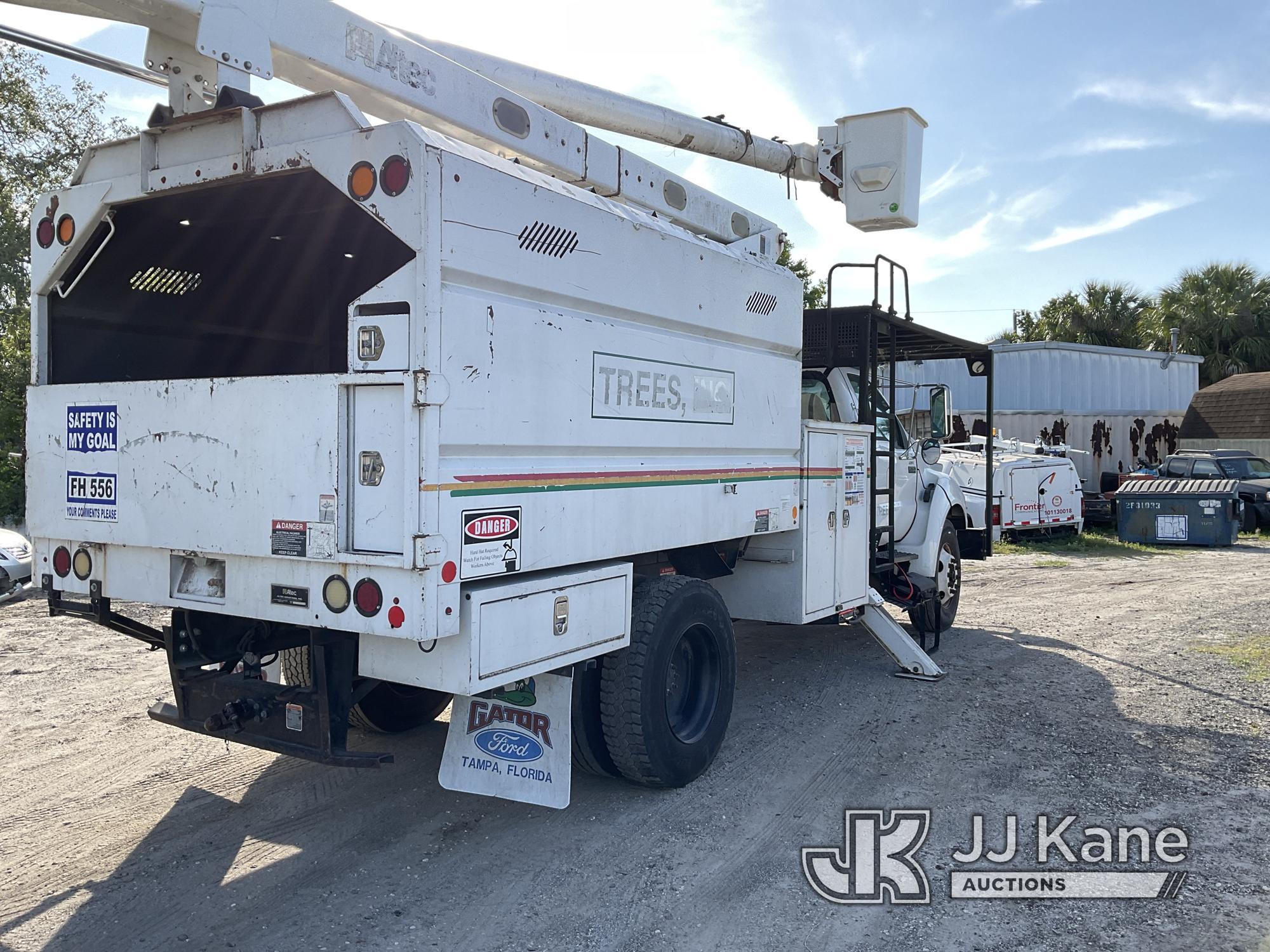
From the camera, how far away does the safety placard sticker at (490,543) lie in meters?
3.77

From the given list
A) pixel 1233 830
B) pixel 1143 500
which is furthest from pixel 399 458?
pixel 1143 500

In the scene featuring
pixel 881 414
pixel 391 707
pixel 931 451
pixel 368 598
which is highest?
pixel 881 414

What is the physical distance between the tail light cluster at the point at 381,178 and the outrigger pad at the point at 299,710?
1.76 meters

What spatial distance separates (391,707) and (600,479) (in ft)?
7.39

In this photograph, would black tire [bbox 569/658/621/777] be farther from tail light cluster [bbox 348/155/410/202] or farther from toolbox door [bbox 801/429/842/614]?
tail light cluster [bbox 348/155/410/202]

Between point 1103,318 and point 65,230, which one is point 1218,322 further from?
point 65,230

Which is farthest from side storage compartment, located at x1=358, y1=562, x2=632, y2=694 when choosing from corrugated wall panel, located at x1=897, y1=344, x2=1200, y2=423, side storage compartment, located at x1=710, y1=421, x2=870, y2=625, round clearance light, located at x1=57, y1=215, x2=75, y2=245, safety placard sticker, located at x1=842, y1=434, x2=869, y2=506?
corrugated wall panel, located at x1=897, y1=344, x2=1200, y2=423

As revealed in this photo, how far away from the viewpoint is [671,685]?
17.4 ft

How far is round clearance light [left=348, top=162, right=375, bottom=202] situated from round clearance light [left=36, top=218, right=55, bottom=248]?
1.76 m

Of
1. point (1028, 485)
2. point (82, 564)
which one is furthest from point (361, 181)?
point (1028, 485)

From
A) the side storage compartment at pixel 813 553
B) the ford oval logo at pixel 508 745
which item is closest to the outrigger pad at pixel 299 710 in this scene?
the ford oval logo at pixel 508 745

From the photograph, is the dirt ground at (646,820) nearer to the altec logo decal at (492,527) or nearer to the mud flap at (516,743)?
the mud flap at (516,743)

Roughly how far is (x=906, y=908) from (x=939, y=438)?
5340 millimetres

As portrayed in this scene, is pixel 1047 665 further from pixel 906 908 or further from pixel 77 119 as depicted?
pixel 77 119
